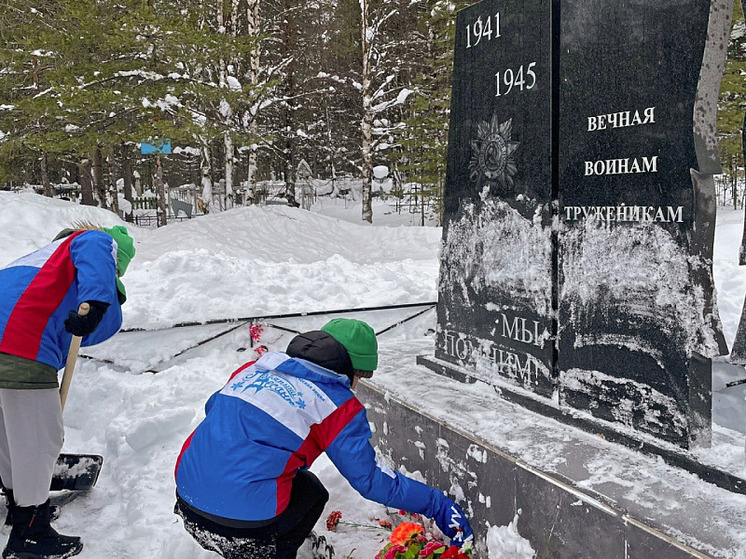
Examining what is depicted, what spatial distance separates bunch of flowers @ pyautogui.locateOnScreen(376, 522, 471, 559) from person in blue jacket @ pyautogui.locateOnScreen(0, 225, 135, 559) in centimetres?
172

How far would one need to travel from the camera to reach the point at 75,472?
13.7 feet

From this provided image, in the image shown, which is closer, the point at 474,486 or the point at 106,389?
the point at 474,486

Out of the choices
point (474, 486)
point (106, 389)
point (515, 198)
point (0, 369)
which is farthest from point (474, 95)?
point (106, 389)

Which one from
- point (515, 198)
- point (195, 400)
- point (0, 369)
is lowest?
point (195, 400)

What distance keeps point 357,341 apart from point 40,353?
176 cm

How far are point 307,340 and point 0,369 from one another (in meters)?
1.66

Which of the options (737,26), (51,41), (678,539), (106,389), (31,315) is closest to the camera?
(678,539)

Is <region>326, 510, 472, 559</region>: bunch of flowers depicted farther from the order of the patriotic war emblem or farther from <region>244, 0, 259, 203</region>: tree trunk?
<region>244, 0, 259, 203</region>: tree trunk

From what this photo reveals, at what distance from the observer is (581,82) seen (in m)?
3.28

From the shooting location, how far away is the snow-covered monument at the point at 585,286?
8.75ft

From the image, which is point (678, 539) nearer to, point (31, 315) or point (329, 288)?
point (31, 315)

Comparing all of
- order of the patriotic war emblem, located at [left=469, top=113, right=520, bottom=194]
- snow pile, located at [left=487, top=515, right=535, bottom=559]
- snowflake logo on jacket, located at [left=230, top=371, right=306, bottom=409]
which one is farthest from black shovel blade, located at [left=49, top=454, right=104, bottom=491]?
order of the patriotic war emblem, located at [left=469, top=113, right=520, bottom=194]

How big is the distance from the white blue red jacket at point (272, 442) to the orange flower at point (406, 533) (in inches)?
12.1

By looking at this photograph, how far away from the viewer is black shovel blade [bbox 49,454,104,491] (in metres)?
A: 4.12
